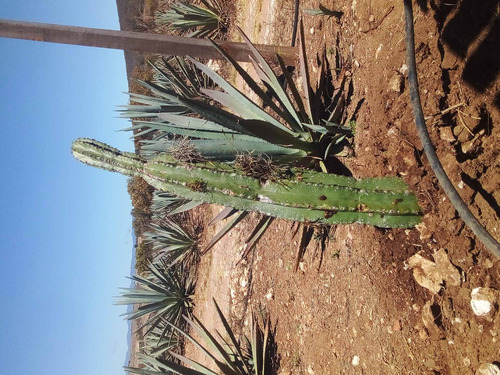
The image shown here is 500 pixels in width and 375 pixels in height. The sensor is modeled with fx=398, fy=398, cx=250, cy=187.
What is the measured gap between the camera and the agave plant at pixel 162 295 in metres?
6.52

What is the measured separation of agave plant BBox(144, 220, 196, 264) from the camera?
7.21 meters

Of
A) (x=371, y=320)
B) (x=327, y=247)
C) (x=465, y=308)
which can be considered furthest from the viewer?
(x=327, y=247)

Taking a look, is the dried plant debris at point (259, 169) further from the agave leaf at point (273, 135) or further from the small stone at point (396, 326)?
the small stone at point (396, 326)

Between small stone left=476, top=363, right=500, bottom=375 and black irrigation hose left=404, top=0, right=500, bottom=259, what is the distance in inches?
23.3

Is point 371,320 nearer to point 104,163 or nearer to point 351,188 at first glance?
point 351,188

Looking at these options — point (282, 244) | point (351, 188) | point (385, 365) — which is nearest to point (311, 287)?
point (282, 244)

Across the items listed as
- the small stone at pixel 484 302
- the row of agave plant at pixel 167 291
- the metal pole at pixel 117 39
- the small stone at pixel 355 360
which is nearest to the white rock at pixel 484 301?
the small stone at pixel 484 302

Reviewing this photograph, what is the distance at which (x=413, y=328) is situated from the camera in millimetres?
2404

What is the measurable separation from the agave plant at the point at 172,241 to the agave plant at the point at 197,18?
3.41 meters

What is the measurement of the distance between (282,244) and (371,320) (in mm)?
1720

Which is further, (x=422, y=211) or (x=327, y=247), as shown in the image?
(x=327, y=247)

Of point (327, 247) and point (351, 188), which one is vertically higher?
point (351, 188)

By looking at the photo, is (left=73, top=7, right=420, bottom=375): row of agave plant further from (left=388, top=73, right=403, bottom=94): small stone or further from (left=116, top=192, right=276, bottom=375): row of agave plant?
(left=116, top=192, right=276, bottom=375): row of agave plant

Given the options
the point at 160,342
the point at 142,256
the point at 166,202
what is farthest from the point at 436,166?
the point at 142,256
